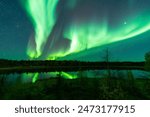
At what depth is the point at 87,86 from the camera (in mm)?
6844

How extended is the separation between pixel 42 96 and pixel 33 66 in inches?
101

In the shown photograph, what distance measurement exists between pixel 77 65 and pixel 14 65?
215 cm

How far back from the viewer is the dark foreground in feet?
20.9

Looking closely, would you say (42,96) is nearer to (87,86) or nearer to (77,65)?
(87,86)

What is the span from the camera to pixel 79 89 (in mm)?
6688

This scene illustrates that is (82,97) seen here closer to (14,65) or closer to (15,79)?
(15,79)

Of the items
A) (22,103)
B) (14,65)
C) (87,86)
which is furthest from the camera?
(14,65)

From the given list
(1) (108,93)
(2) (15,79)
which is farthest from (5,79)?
(1) (108,93)

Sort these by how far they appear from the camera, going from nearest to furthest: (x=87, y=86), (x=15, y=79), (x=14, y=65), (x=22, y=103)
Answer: (x=22, y=103) → (x=87, y=86) → (x=15, y=79) → (x=14, y=65)

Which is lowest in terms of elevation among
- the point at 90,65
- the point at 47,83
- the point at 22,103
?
the point at 22,103

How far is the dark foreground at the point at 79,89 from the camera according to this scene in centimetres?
636

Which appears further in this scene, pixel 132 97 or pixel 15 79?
pixel 15 79

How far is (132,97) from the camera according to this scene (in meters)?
6.47

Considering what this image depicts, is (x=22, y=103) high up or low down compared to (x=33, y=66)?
down
